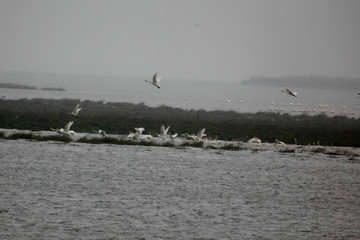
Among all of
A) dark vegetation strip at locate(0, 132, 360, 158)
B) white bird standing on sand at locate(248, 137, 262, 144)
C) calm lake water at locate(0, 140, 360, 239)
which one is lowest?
calm lake water at locate(0, 140, 360, 239)

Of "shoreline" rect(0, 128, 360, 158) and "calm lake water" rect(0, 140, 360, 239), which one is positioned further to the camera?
"shoreline" rect(0, 128, 360, 158)

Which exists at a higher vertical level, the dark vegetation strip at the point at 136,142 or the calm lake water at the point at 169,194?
the dark vegetation strip at the point at 136,142

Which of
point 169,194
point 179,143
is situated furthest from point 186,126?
point 169,194

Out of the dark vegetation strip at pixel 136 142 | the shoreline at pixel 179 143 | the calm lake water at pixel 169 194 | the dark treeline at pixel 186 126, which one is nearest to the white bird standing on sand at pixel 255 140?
the shoreline at pixel 179 143

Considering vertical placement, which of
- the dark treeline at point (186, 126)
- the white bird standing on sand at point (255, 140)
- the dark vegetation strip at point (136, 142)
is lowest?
the dark vegetation strip at point (136, 142)

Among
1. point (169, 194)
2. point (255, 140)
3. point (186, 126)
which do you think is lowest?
point (169, 194)

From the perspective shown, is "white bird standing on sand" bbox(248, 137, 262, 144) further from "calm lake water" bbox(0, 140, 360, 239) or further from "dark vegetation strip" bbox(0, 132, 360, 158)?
"calm lake water" bbox(0, 140, 360, 239)

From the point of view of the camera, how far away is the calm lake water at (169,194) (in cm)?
1628

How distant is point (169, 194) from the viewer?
2103 centimetres

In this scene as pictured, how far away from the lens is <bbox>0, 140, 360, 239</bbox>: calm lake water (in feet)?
53.4

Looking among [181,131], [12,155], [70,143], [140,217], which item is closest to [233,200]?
[140,217]

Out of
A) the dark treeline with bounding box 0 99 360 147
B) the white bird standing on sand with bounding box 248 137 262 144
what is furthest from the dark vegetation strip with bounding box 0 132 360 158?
the dark treeline with bounding box 0 99 360 147

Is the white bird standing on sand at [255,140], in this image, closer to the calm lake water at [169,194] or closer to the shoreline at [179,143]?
the shoreline at [179,143]

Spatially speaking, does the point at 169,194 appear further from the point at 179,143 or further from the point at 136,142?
the point at 179,143
